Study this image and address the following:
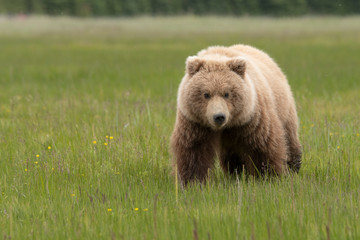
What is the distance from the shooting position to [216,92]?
4.99m

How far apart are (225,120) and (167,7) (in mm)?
64933

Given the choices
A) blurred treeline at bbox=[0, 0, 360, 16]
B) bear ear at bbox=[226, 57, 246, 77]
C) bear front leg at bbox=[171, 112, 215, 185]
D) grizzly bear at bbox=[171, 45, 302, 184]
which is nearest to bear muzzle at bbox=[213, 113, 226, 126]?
grizzly bear at bbox=[171, 45, 302, 184]

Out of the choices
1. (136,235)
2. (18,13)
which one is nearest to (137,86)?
(136,235)

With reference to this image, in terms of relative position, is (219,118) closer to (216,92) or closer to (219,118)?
(219,118)

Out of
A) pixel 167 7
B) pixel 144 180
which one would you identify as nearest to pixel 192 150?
pixel 144 180

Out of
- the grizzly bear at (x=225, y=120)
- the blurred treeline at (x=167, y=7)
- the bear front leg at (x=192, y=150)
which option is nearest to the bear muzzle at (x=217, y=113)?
the grizzly bear at (x=225, y=120)

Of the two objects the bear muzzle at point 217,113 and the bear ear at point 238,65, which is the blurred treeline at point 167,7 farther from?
the bear muzzle at point 217,113

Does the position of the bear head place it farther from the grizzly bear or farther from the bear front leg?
the bear front leg

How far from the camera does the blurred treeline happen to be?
6488 cm

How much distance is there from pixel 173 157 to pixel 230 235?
199 cm

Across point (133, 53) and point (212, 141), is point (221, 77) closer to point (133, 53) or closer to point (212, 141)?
point (212, 141)

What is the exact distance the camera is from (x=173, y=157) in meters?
5.48

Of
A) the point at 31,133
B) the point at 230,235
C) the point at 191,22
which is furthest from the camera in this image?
the point at 191,22

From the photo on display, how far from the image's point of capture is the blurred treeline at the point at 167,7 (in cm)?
6488
